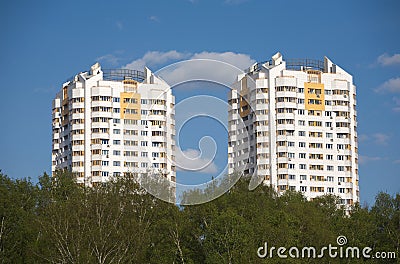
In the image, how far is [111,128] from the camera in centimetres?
8169

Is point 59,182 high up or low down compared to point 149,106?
down

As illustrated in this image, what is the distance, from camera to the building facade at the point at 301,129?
8012cm

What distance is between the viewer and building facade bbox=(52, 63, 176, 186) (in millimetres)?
80062

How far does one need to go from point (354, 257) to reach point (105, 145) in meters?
42.2

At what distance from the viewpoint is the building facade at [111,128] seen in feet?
263

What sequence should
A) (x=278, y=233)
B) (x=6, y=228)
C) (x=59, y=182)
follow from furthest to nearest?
(x=59, y=182) < (x=6, y=228) < (x=278, y=233)

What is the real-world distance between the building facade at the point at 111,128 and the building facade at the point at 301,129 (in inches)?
362

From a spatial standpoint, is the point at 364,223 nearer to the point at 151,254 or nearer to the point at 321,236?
the point at 321,236

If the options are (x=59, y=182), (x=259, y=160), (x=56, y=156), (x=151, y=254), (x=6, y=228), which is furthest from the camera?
(x=56, y=156)

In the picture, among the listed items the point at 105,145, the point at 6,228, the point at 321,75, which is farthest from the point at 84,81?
the point at 6,228

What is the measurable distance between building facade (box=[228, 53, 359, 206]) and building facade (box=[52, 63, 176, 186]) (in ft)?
30.2

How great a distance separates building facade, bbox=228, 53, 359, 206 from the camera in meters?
80.1

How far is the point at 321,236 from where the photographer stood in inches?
1702

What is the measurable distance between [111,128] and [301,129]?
68.1 ft
